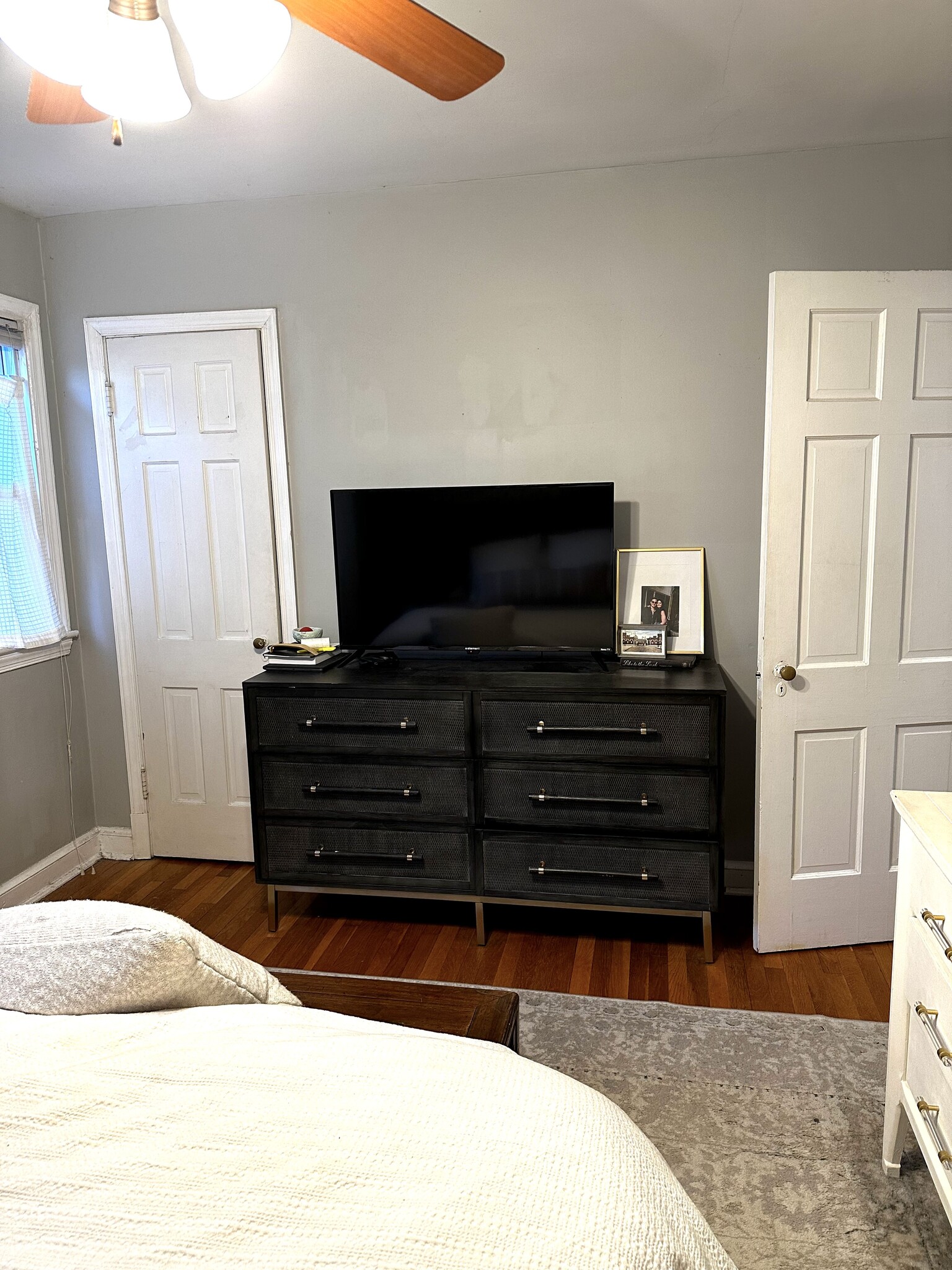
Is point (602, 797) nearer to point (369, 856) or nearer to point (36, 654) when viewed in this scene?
point (369, 856)

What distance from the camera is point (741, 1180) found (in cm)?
190

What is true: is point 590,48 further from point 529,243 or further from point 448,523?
point 448,523

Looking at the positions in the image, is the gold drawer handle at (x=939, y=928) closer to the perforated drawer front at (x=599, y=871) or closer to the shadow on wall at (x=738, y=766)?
the perforated drawer front at (x=599, y=871)

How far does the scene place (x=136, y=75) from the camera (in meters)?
1.40

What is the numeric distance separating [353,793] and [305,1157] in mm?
2135

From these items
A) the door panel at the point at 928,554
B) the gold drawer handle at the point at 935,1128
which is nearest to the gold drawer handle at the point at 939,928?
the gold drawer handle at the point at 935,1128

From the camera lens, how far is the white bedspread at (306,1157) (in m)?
0.80

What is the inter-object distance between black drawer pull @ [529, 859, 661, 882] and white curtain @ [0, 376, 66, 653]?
2.11m

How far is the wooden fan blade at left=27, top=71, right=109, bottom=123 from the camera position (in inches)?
61.6

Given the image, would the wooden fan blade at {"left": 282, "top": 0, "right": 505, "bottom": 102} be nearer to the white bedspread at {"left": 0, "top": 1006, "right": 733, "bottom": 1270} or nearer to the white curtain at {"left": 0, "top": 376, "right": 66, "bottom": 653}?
the white bedspread at {"left": 0, "top": 1006, "right": 733, "bottom": 1270}

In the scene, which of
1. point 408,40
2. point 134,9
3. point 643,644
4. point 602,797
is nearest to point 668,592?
point 643,644

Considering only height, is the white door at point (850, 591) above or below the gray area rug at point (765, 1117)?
above

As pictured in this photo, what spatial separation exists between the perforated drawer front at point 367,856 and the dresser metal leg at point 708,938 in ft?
2.52

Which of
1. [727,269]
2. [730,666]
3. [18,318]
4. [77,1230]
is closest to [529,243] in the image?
[727,269]
